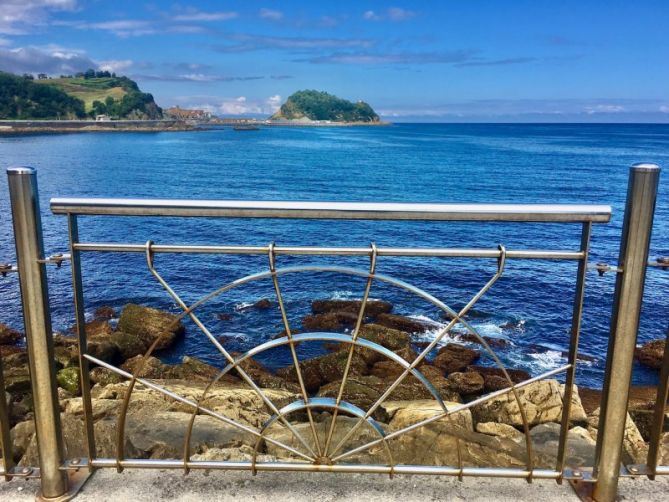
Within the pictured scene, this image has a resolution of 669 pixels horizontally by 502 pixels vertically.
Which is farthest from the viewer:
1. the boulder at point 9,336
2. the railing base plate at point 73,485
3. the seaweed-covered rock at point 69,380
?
the boulder at point 9,336

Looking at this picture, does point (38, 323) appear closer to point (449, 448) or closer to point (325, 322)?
point (449, 448)

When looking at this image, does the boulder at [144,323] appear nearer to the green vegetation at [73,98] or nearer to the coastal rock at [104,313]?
the coastal rock at [104,313]

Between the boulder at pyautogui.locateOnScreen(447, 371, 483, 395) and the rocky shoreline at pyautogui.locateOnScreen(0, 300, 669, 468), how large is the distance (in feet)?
0.10

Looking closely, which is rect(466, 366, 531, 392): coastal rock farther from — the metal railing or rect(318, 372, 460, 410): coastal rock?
the metal railing

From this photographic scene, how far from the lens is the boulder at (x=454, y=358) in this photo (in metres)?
13.7

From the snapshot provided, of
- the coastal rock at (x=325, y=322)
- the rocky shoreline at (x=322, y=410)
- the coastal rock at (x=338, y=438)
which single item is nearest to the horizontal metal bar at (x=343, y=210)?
the rocky shoreline at (x=322, y=410)

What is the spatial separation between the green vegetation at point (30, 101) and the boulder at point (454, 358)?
142778 millimetres

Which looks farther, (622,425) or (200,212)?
(622,425)

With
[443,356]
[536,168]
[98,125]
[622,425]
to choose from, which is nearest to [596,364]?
[443,356]

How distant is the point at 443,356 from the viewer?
14.0 metres

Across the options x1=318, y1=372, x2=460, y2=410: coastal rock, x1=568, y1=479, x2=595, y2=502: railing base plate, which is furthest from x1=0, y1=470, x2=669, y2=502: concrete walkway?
x1=318, y1=372, x2=460, y2=410: coastal rock

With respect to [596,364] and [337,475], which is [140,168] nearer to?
[596,364]

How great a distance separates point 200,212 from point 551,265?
76.3 ft

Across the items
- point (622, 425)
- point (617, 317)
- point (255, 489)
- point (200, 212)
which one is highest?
point (200, 212)
